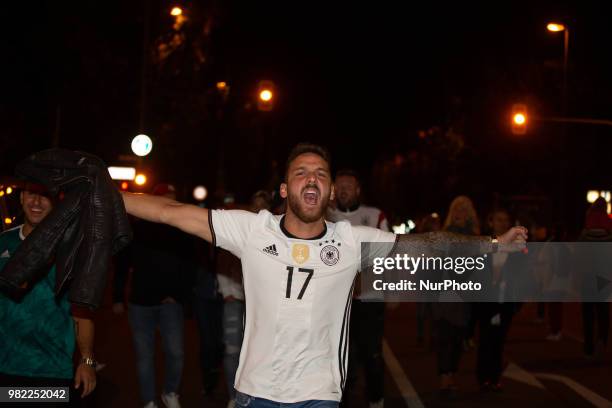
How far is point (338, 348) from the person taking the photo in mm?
4898

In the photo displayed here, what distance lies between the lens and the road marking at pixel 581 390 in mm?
9859

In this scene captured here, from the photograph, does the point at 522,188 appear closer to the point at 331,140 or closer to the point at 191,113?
the point at 191,113

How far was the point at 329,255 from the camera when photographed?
4.95m

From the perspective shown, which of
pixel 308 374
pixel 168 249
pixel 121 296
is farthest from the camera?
pixel 121 296

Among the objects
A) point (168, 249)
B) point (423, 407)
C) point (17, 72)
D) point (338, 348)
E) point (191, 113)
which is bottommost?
point (423, 407)

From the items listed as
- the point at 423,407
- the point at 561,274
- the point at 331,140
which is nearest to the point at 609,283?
the point at 561,274

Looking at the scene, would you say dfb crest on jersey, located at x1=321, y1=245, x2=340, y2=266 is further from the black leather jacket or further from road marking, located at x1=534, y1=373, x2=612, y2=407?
road marking, located at x1=534, y1=373, x2=612, y2=407

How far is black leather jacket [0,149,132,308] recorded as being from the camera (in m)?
4.68

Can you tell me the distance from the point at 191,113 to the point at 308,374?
33867mm

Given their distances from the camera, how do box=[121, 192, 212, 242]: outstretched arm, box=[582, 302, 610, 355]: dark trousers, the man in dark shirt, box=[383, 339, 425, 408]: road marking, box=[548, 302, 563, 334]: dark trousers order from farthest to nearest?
box=[548, 302, 563, 334]: dark trousers → box=[582, 302, 610, 355]: dark trousers → box=[383, 339, 425, 408]: road marking → the man in dark shirt → box=[121, 192, 212, 242]: outstretched arm

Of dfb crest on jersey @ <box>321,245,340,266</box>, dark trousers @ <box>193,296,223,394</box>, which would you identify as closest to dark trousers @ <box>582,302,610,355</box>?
dark trousers @ <box>193,296,223,394</box>

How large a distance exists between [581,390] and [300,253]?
6607 millimetres

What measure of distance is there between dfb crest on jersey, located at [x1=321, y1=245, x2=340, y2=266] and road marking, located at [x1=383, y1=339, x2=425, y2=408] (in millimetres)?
4926

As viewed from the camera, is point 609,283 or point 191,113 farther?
point 191,113
